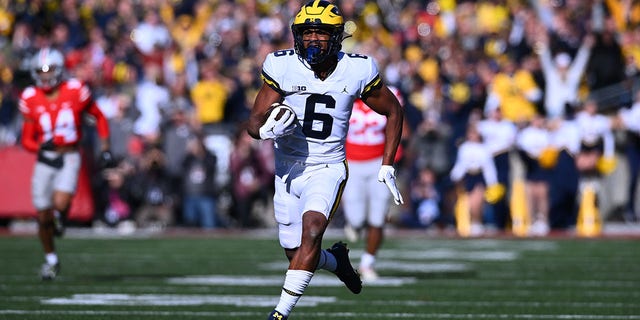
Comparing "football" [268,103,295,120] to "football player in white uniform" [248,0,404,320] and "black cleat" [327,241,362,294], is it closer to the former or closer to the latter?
"football player in white uniform" [248,0,404,320]

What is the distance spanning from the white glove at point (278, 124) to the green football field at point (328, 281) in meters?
1.58

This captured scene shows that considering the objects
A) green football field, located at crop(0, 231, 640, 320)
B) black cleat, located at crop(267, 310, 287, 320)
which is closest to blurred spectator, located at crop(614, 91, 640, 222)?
green football field, located at crop(0, 231, 640, 320)

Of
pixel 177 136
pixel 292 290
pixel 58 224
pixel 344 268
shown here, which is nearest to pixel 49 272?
pixel 58 224

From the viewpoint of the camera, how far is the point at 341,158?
22.7 feet

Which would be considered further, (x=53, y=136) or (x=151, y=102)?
(x=151, y=102)

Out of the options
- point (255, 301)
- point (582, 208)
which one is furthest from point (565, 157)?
point (255, 301)

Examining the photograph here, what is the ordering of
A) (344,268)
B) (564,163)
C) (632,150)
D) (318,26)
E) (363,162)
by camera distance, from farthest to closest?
(632,150) < (564,163) < (363,162) < (344,268) < (318,26)

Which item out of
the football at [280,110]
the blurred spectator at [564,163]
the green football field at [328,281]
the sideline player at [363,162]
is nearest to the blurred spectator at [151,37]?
the green football field at [328,281]

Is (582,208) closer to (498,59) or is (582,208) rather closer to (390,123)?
(498,59)

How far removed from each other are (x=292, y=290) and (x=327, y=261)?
758 mm

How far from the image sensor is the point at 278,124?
250 inches

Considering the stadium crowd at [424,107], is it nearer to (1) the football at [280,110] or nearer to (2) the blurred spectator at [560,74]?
(2) the blurred spectator at [560,74]

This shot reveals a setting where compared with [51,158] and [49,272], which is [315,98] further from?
[51,158]

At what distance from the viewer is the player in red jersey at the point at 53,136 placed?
10078mm
